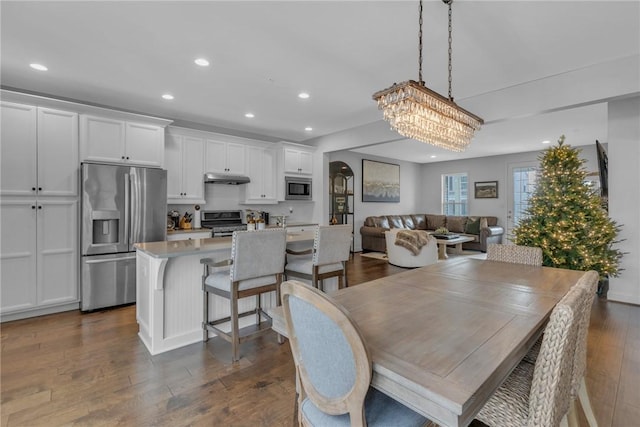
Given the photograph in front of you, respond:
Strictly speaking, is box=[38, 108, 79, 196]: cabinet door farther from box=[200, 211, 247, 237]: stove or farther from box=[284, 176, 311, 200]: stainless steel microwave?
box=[284, 176, 311, 200]: stainless steel microwave

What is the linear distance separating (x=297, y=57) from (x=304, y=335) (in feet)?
8.44

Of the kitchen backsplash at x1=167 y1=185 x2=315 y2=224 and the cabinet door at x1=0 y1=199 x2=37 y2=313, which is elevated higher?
the kitchen backsplash at x1=167 y1=185 x2=315 y2=224

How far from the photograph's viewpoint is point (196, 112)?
14.1 feet

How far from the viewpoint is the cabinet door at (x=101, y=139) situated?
3.49 m

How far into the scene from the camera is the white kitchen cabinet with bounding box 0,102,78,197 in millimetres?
3111

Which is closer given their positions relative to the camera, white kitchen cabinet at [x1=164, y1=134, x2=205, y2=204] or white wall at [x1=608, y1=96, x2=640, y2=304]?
white wall at [x1=608, y1=96, x2=640, y2=304]

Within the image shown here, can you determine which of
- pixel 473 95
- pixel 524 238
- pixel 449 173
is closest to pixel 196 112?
pixel 473 95

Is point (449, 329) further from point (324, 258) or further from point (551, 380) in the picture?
point (324, 258)

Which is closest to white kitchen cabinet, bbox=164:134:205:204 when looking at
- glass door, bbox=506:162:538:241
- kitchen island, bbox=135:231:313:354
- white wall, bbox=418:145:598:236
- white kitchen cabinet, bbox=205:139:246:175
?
white kitchen cabinet, bbox=205:139:246:175

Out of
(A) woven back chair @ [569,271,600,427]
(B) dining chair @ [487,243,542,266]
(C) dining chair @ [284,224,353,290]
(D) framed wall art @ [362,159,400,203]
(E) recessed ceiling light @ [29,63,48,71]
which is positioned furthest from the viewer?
(D) framed wall art @ [362,159,400,203]

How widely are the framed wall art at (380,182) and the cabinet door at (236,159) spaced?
3673mm

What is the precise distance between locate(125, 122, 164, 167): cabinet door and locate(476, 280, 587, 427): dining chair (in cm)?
429

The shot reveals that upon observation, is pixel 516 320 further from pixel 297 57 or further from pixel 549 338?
pixel 297 57

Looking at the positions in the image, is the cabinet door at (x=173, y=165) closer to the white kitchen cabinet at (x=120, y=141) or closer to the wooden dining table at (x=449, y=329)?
the white kitchen cabinet at (x=120, y=141)
